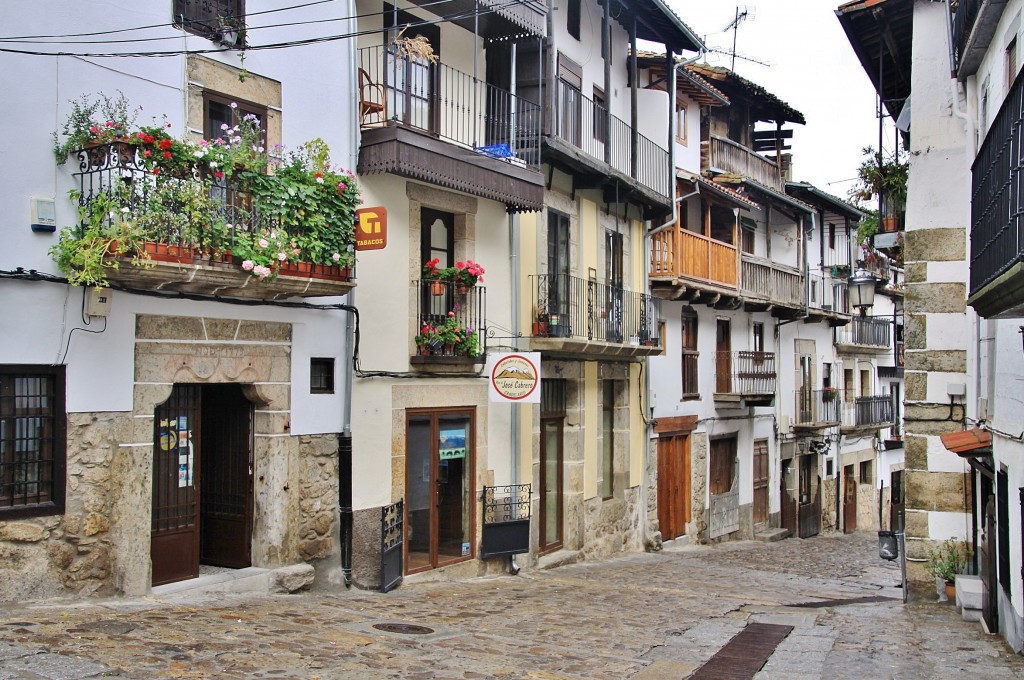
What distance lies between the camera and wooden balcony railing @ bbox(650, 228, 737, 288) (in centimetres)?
1953

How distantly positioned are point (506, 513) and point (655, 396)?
622 centimetres

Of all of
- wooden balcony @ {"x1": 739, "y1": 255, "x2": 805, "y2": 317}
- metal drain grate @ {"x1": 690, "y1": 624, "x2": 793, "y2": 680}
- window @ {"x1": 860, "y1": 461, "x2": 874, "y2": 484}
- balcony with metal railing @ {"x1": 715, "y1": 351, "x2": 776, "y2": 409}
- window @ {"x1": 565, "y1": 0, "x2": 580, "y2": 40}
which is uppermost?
window @ {"x1": 565, "y1": 0, "x2": 580, "y2": 40}

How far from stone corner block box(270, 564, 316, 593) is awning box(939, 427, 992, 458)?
7116 mm

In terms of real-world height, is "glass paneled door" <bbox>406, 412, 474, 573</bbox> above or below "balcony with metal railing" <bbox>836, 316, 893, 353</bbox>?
below

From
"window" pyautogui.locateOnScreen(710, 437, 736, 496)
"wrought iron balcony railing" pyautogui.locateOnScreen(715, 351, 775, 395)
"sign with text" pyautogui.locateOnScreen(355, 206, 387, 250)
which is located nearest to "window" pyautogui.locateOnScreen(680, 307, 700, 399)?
"wrought iron balcony railing" pyautogui.locateOnScreen(715, 351, 775, 395)

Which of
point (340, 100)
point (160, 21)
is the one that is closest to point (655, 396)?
point (340, 100)

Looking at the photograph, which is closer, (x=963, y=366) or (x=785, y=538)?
(x=963, y=366)

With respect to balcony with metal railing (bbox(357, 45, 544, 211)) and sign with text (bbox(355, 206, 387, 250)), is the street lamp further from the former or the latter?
sign with text (bbox(355, 206, 387, 250))

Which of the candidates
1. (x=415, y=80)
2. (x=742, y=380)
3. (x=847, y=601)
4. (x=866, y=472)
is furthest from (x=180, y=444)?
(x=866, y=472)

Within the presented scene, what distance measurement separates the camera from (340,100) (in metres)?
11.5

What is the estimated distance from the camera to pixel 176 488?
10.1 m

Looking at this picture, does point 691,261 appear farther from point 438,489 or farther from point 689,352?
point 438,489

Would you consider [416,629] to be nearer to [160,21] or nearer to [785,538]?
[160,21]

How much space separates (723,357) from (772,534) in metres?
5.06
